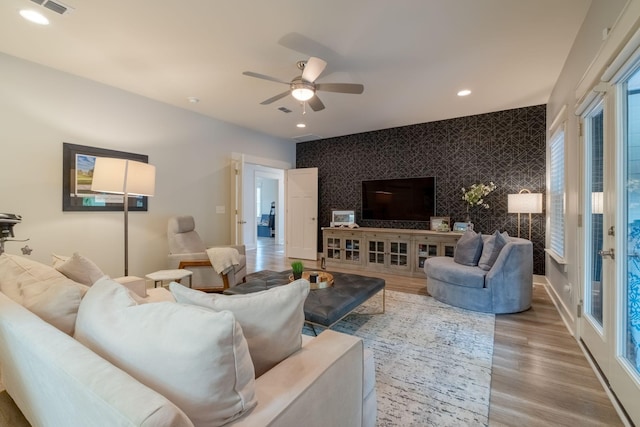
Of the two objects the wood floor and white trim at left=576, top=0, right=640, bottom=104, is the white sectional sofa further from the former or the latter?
white trim at left=576, top=0, right=640, bottom=104

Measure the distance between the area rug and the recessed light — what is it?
11.4ft

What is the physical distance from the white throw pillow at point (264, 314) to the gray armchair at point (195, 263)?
281cm

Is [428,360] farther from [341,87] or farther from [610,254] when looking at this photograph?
[341,87]

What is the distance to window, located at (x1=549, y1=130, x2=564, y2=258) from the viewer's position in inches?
129

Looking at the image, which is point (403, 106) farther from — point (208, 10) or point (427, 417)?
point (427, 417)

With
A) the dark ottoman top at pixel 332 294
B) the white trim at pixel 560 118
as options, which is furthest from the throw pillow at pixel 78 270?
the white trim at pixel 560 118

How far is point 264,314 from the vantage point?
3.43 feet

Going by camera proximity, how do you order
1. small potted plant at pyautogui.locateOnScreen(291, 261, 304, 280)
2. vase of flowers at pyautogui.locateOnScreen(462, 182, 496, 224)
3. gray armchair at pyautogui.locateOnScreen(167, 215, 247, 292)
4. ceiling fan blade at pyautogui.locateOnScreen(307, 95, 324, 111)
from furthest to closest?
vase of flowers at pyautogui.locateOnScreen(462, 182, 496, 224) < gray armchair at pyautogui.locateOnScreen(167, 215, 247, 292) < ceiling fan blade at pyautogui.locateOnScreen(307, 95, 324, 111) < small potted plant at pyautogui.locateOnScreen(291, 261, 304, 280)

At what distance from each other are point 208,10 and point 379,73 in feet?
6.01

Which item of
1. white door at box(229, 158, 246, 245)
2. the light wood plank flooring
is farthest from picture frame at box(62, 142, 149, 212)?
the light wood plank flooring

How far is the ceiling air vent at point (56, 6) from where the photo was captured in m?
2.14

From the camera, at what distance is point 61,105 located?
3219 millimetres

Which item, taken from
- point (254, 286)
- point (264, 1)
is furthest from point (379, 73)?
point (254, 286)

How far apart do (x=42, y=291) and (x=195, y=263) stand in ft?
8.17
